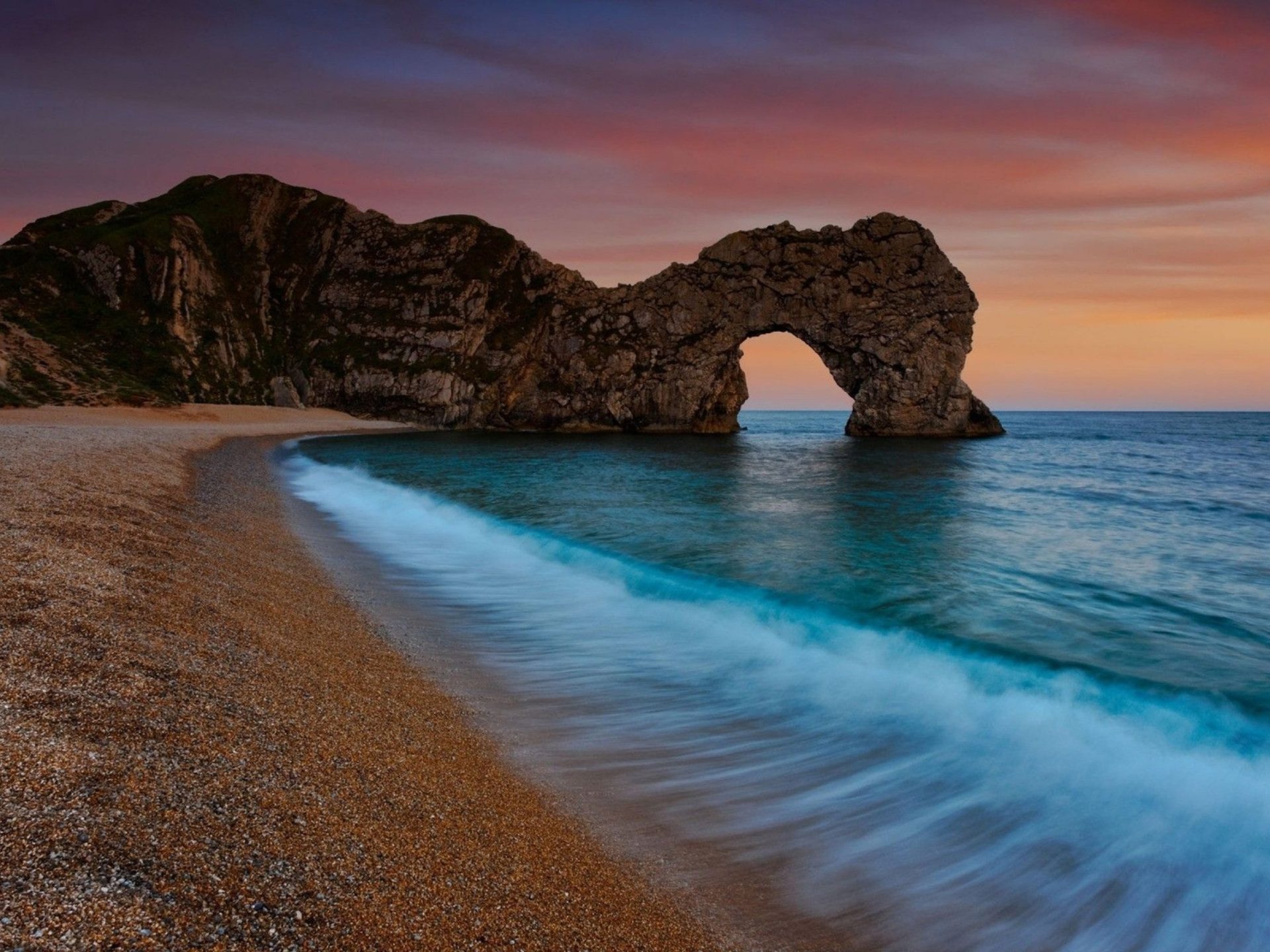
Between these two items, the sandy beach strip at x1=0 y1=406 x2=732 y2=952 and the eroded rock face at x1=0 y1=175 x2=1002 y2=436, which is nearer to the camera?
the sandy beach strip at x1=0 y1=406 x2=732 y2=952

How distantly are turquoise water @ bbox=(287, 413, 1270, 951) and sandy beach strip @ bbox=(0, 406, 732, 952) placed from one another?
124cm

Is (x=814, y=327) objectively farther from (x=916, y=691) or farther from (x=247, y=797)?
(x=247, y=797)

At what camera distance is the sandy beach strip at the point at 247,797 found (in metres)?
2.99

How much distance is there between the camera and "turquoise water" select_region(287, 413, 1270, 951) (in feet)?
16.0

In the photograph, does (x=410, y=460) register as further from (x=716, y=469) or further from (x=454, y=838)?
(x=454, y=838)

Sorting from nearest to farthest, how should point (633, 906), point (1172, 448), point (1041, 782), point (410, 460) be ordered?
point (633, 906)
point (1041, 782)
point (410, 460)
point (1172, 448)

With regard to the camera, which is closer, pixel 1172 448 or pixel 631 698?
pixel 631 698

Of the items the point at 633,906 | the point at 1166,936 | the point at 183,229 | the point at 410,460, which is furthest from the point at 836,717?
the point at 183,229

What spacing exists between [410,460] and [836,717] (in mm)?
37421

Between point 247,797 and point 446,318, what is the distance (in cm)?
10010

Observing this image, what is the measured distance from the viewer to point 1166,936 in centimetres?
440

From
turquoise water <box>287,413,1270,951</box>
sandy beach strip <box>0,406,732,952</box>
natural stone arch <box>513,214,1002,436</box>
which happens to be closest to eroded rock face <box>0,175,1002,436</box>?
natural stone arch <box>513,214,1002,436</box>

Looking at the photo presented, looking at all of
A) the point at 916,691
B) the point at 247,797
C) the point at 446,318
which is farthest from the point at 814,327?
the point at 247,797

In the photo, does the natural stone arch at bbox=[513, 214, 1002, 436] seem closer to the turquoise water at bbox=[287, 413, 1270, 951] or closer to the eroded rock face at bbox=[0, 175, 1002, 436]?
the eroded rock face at bbox=[0, 175, 1002, 436]
